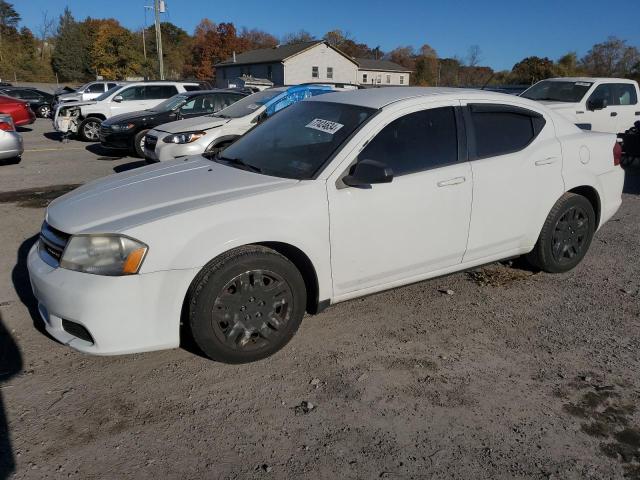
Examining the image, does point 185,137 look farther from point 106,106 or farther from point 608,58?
point 608,58

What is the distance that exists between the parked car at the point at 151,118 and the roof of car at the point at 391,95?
318 inches

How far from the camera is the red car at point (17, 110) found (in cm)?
1725

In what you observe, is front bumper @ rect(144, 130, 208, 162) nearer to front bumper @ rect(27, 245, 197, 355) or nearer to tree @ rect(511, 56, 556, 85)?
front bumper @ rect(27, 245, 197, 355)

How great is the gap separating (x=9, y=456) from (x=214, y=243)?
4.76ft

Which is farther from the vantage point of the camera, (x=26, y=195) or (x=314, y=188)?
(x=26, y=195)

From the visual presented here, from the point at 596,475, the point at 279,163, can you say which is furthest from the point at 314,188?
the point at 596,475

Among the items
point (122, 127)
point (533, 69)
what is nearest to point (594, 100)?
point (122, 127)

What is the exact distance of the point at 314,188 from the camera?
3.29 metres

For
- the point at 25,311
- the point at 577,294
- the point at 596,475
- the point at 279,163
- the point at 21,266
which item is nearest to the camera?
the point at 596,475

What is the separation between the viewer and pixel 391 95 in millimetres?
3936

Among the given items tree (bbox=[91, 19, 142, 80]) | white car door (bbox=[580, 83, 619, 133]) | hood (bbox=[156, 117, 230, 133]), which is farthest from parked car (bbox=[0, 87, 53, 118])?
tree (bbox=[91, 19, 142, 80])

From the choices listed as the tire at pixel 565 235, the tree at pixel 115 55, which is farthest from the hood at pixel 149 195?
the tree at pixel 115 55

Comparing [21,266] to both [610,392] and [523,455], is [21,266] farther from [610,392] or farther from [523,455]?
[610,392]

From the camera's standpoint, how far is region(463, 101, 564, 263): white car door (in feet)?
Result: 12.9
